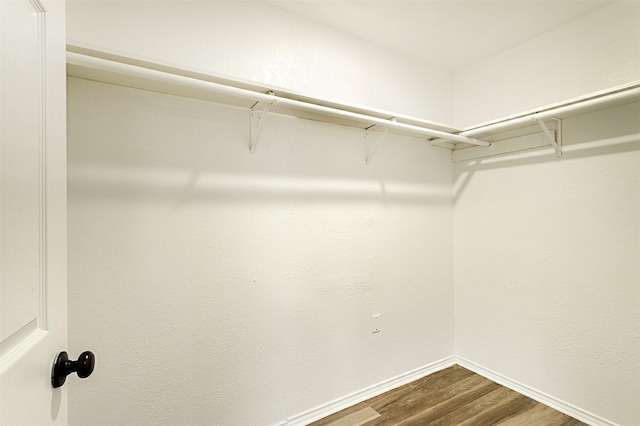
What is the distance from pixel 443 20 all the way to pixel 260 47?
1.21 m

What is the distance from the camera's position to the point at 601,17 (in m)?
1.78

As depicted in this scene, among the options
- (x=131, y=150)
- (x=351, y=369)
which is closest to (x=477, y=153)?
(x=351, y=369)

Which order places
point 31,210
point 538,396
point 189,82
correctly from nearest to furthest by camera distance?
point 31,210, point 189,82, point 538,396

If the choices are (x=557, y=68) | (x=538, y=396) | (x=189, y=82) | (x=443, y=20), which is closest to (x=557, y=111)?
(x=557, y=68)

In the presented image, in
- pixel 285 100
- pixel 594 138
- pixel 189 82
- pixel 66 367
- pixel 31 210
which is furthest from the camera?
pixel 594 138

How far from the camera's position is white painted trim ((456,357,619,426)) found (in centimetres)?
180

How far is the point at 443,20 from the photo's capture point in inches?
74.1

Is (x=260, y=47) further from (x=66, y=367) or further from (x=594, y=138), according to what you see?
(x=594, y=138)

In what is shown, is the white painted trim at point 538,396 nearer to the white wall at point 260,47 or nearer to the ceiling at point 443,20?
the white wall at point 260,47

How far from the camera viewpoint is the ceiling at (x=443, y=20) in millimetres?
1742

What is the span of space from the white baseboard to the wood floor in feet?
0.11

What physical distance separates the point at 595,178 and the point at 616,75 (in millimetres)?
617

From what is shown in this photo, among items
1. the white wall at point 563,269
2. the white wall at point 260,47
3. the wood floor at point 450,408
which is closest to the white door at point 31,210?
the white wall at point 260,47

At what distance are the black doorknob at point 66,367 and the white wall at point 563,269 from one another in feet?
8.29
